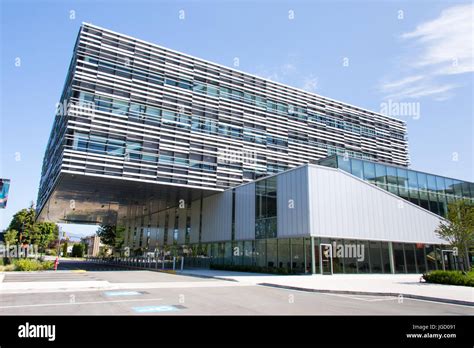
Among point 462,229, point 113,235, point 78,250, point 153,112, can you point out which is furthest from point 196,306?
point 78,250

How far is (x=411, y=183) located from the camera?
32.7m

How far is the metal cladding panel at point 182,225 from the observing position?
4453 centimetres

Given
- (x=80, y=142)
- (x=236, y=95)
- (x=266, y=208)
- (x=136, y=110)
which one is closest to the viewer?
(x=80, y=142)

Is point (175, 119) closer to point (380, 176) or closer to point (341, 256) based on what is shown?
point (341, 256)

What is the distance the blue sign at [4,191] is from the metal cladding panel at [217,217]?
1979cm

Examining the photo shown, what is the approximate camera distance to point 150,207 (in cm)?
4788

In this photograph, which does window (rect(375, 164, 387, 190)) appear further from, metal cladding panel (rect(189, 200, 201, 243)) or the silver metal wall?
the silver metal wall

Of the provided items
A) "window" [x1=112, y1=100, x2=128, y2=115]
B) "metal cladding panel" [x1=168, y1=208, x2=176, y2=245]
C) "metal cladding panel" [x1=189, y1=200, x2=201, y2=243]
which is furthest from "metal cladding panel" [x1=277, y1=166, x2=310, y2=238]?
"metal cladding panel" [x1=168, y1=208, x2=176, y2=245]

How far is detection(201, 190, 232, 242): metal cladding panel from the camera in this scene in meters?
35.7

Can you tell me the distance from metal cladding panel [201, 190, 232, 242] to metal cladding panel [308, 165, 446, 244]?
39.4 feet

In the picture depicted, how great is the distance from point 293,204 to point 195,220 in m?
18.5

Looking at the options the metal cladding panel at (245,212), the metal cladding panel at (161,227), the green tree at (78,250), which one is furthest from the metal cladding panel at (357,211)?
the green tree at (78,250)

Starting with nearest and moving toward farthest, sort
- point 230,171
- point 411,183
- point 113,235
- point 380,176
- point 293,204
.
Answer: point 293,204 → point 380,176 → point 411,183 → point 230,171 → point 113,235
